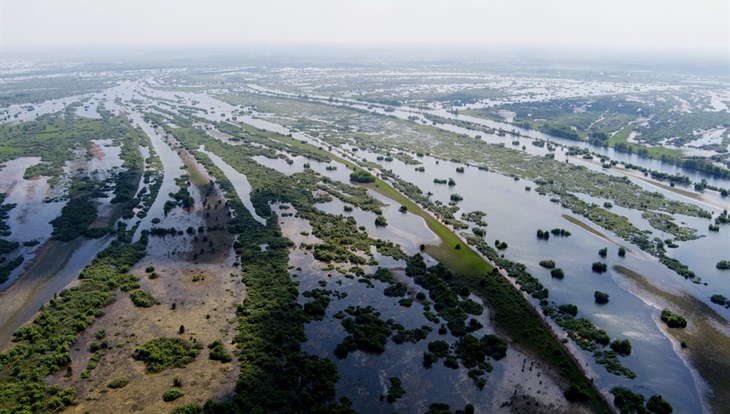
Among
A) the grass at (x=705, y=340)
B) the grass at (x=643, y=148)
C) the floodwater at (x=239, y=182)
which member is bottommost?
the grass at (x=705, y=340)

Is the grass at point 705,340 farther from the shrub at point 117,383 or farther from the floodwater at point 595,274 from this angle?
the shrub at point 117,383

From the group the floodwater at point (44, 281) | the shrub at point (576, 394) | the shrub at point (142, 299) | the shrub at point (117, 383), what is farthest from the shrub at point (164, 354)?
the shrub at point (576, 394)

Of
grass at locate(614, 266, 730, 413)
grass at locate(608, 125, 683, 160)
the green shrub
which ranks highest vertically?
grass at locate(608, 125, 683, 160)

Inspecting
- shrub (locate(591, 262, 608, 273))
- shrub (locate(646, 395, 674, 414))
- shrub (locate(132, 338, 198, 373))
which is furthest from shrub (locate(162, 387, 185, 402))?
shrub (locate(591, 262, 608, 273))

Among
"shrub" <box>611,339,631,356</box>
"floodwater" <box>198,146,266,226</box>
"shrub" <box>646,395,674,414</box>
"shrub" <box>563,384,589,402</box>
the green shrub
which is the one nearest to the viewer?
"shrub" <box>646,395,674,414</box>

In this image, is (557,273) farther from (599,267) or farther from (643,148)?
(643,148)

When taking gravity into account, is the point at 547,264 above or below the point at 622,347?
above

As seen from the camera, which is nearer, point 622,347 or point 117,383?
point 117,383

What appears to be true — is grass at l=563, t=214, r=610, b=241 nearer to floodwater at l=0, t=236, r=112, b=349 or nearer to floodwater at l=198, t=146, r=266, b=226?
floodwater at l=198, t=146, r=266, b=226

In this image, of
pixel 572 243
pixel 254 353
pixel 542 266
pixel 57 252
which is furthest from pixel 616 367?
pixel 57 252

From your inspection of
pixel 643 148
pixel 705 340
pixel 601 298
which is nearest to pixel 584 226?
pixel 601 298
